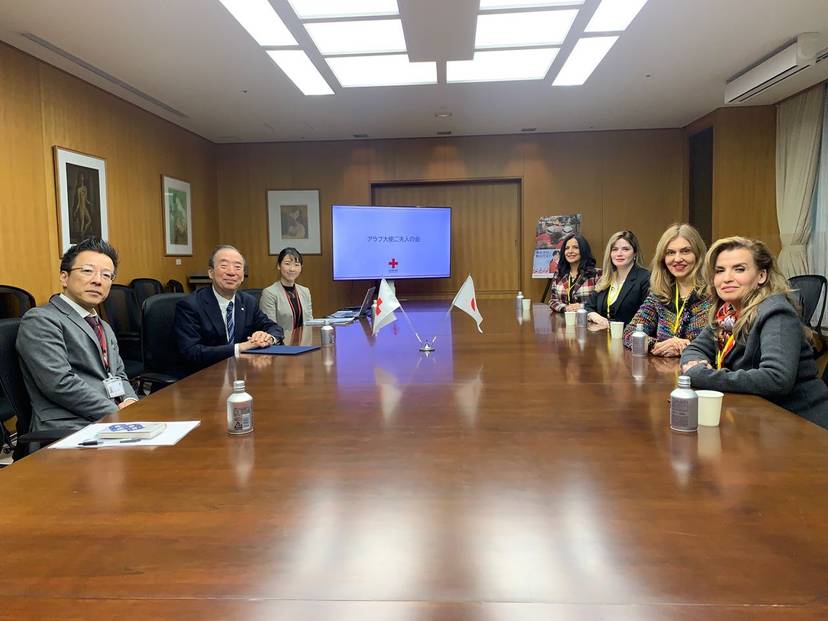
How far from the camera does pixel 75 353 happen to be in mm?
2066

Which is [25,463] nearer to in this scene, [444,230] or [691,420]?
[691,420]

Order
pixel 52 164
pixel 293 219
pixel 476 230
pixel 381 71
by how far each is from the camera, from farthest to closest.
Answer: pixel 476 230 < pixel 293 219 < pixel 381 71 < pixel 52 164

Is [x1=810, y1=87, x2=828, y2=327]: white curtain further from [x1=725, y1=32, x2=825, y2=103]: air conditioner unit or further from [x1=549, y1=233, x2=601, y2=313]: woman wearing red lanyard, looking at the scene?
[x1=549, y1=233, x2=601, y2=313]: woman wearing red lanyard

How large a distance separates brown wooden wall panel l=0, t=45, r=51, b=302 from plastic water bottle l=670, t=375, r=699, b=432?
4359mm

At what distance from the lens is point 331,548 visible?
873 mm

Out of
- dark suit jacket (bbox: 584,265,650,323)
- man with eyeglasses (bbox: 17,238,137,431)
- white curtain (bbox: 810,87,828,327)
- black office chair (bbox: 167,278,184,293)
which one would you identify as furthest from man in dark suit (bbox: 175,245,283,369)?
white curtain (bbox: 810,87,828,327)

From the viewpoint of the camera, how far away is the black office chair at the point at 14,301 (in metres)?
3.83

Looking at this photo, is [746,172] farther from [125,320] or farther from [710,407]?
[125,320]

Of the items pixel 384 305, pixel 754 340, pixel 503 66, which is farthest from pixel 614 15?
pixel 754 340

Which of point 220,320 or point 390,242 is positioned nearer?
point 220,320

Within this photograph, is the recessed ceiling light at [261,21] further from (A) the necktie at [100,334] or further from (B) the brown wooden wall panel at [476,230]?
(B) the brown wooden wall panel at [476,230]

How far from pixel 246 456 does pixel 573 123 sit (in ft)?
21.3

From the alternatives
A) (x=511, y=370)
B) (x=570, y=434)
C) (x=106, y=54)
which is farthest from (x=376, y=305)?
(x=106, y=54)

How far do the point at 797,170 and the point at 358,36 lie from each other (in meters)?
4.64
